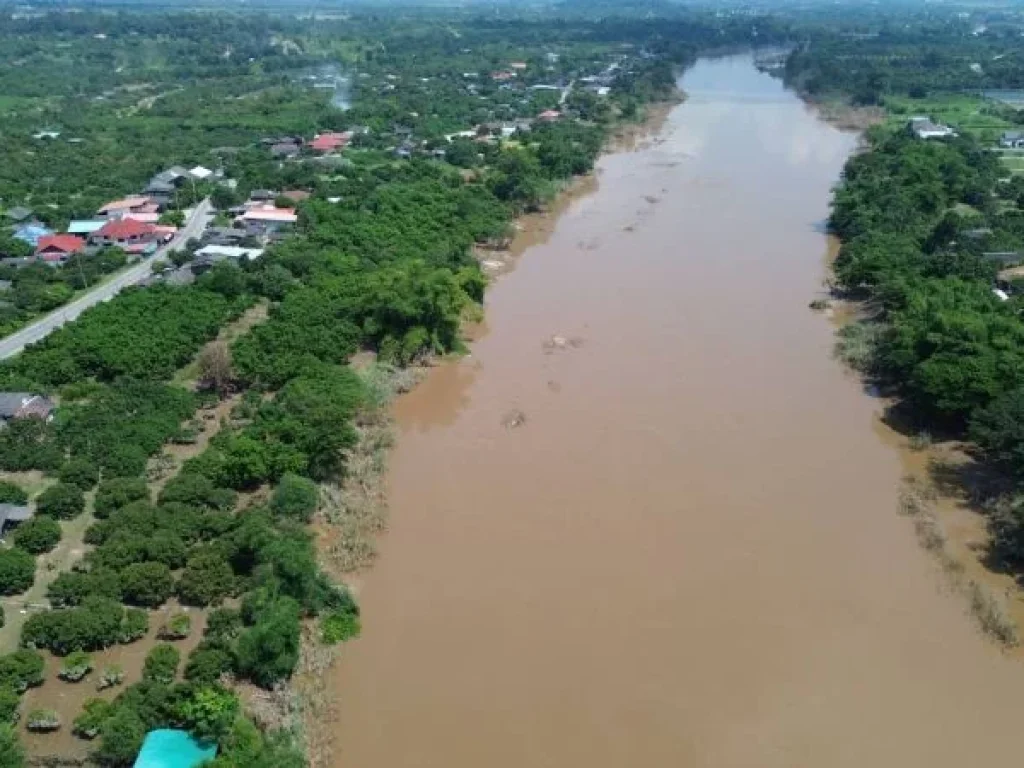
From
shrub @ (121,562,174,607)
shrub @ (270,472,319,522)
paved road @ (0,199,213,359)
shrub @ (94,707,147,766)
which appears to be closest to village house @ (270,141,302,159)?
paved road @ (0,199,213,359)

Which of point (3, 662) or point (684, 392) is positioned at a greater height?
point (3, 662)

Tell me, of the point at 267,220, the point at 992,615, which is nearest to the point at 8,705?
the point at 992,615

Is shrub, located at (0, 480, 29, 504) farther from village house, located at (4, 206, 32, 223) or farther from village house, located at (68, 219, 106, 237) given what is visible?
village house, located at (4, 206, 32, 223)

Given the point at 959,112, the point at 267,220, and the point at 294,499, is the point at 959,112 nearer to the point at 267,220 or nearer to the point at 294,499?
the point at 267,220

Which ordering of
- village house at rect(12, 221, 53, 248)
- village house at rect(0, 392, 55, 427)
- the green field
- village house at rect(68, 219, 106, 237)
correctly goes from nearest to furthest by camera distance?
village house at rect(0, 392, 55, 427) → village house at rect(12, 221, 53, 248) → village house at rect(68, 219, 106, 237) → the green field

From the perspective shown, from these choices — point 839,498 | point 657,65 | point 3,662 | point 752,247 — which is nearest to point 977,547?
point 839,498

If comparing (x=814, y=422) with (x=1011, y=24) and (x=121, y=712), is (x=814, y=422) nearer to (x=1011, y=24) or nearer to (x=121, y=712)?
(x=121, y=712)
